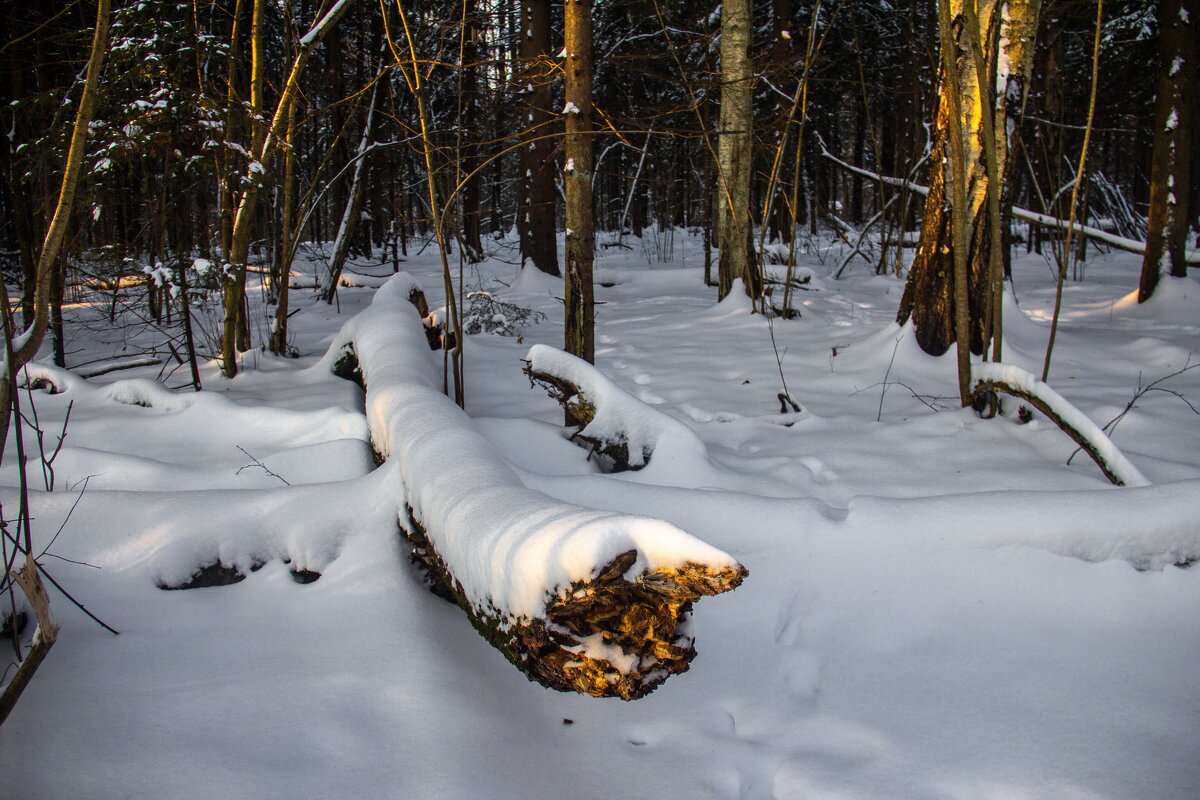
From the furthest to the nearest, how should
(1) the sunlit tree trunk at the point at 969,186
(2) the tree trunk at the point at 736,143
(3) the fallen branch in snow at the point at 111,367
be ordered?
(2) the tree trunk at the point at 736,143 → (3) the fallen branch in snow at the point at 111,367 → (1) the sunlit tree trunk at the point at 969,186

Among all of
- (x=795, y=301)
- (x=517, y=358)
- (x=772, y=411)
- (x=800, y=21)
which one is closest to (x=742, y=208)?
(x=795, y=301)

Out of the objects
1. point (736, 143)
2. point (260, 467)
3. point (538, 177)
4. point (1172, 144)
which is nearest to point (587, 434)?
point (260, 467)

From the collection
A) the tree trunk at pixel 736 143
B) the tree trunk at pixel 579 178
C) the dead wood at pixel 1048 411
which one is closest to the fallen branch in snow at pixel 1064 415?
the dead wood at pixel 1048 411

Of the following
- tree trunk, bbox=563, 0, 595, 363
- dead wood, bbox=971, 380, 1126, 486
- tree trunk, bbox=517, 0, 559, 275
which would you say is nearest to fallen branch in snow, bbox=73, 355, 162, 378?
tree trunk, bbox=563, 0, 595, 363

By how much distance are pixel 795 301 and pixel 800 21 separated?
404 inches

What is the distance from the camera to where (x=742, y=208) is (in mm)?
7070

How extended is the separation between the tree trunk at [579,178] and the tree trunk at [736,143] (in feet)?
10.2

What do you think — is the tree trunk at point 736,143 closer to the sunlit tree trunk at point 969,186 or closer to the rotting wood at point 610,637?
→ the sunlit tree trunk at point 969,186

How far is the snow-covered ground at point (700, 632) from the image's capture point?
1.59 meters

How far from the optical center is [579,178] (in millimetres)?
3658

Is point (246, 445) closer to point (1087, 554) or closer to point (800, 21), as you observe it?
point (1087, 554)

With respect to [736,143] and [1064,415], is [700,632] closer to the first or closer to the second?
[1064,415]

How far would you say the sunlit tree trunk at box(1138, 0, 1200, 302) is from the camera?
23.1 feet

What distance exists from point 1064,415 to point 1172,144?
20.2 ft
